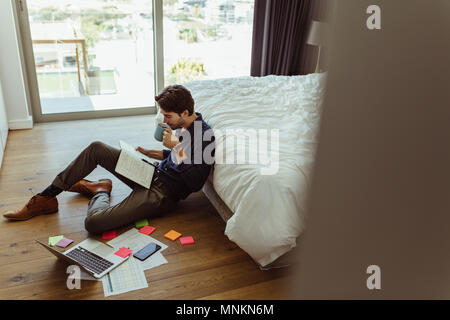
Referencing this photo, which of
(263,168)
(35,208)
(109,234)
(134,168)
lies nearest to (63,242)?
(109,234)

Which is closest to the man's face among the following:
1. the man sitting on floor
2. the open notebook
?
the man sitting on floor

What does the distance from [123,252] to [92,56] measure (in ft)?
8.71

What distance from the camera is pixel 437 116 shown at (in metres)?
0.33

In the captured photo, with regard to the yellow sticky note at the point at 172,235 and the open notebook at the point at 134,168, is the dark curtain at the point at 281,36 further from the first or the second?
the yellow sticky note at the point at 172,235

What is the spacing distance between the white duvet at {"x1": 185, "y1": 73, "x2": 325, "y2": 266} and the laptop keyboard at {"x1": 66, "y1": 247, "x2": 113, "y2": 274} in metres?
0.63

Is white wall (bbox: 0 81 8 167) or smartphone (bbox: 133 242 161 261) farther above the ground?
white wall (bbox: 0 81 8 167)

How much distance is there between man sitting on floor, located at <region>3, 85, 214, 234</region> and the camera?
204 centimetres

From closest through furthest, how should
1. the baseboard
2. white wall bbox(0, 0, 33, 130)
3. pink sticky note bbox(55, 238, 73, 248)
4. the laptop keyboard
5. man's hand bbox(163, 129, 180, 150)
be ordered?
the laptop keyboard < pink sticky note bbox(55, 238, 73, 248) < man's hand bbox(163, 129, 180, 150) < white wall bbox(0, 0, 33, 130) < the baseboard

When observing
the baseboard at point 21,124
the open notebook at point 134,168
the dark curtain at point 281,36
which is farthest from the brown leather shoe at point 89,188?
the dark curtain at point 281,36

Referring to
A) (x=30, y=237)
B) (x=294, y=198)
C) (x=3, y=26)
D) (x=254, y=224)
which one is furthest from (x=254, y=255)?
(x=3, y=26)

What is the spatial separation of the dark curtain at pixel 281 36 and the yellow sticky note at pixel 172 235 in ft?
8.79

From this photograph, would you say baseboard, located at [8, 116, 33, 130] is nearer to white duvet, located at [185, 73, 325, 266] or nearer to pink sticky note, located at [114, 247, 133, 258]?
white duvet, located at [185, 73, 325, 266]

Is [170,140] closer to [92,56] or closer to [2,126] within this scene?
[2,126]
